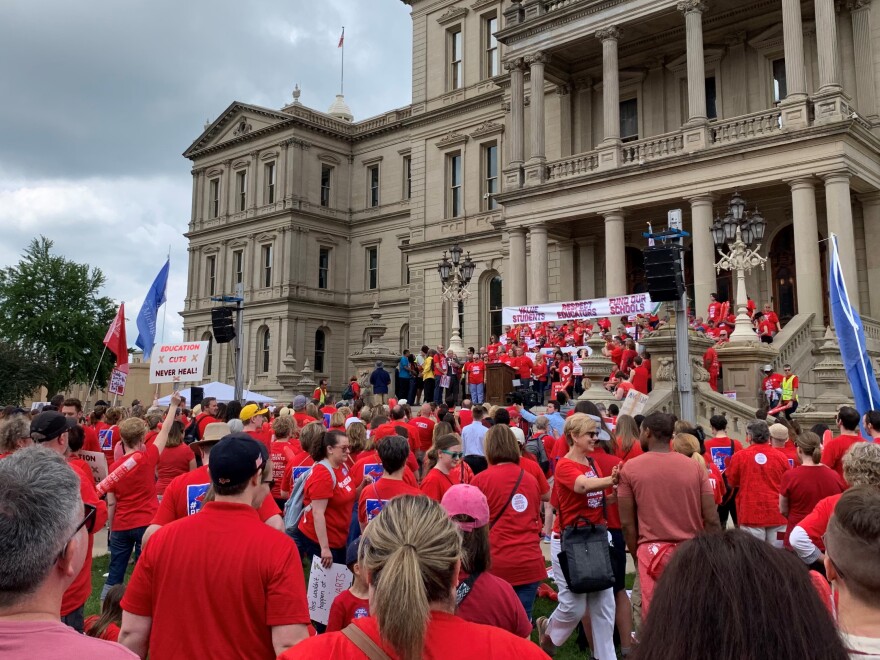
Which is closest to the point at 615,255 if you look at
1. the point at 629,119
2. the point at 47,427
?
the point at 629,119

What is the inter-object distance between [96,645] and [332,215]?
48.9 meters

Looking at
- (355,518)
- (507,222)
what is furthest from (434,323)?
(355,518)

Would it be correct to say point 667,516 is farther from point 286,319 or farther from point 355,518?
point 286,319

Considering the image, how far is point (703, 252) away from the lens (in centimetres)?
2217

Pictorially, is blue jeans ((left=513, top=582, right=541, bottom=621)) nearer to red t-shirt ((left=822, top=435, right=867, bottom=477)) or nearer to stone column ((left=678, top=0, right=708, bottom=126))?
red t-shirt ((left=822, top=435, right=867, bottom=477))

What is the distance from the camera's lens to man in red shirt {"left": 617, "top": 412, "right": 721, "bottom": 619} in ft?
16.6

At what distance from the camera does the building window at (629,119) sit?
1107 inches

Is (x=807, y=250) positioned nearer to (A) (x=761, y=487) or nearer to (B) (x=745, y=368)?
(B) (x=745, y=368)

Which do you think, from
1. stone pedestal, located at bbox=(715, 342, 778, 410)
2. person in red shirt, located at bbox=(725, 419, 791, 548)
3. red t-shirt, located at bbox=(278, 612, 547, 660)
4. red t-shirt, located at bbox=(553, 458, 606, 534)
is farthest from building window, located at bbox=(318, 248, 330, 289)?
red t-shirt, located at bbox=(278, 612, 547, 660)

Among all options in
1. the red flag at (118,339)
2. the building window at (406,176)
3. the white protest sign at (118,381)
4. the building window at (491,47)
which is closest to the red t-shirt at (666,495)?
the white protest sign at (118,381)

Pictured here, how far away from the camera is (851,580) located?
2.27m

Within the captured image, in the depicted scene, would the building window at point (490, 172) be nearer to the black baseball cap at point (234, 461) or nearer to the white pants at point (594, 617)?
the white pants at point (594, 617)

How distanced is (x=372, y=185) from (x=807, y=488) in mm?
45427

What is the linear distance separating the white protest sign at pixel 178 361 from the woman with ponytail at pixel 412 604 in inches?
429
